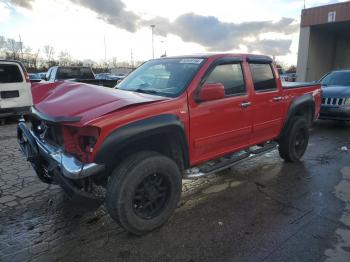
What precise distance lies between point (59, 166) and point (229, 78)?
2453mm

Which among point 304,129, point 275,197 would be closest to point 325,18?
point 304,129

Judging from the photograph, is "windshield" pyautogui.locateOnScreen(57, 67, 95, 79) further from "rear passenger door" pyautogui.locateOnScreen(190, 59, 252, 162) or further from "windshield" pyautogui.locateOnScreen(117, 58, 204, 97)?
"rear passenger door" pyautogui.locateOnScreen(190, 59, 252, 162)

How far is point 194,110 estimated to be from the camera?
3602 mm

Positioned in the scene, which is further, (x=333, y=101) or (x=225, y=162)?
(x=333, y=101)

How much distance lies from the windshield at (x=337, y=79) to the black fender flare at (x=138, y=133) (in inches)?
332

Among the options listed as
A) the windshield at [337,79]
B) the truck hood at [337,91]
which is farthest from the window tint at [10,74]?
the windshield at [337,79]

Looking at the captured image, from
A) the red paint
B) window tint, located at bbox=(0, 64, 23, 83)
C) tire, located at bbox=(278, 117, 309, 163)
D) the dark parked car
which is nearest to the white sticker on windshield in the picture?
the red paint

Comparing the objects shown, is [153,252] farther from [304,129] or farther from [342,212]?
[304,129]

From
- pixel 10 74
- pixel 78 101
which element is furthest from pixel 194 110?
pixel 10 74

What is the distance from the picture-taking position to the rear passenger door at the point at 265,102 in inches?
181

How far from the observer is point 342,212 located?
3.86 metres

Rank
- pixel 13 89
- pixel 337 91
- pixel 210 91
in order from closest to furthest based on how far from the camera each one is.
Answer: pixel 210 91 → pixel 337 91 → pixel 13 89

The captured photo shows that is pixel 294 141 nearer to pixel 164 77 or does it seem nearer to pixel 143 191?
pixel 164 77

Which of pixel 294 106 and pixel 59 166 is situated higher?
pixel 294 106
